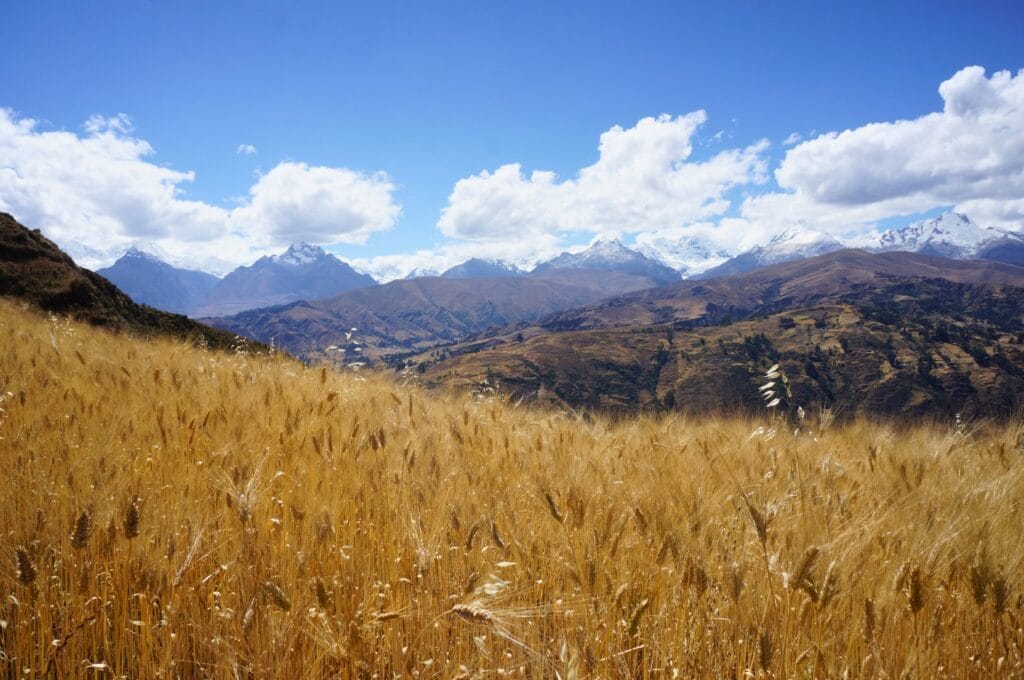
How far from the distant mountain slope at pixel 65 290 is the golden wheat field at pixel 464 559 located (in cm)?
1246

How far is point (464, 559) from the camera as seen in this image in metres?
1.89

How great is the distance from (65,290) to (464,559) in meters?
18.6

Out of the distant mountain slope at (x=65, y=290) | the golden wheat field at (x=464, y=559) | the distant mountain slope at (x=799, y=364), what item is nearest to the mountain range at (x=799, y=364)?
the distant mountain slope at (x=799, y=364)

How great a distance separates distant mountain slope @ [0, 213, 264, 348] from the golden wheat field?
12.5 metres

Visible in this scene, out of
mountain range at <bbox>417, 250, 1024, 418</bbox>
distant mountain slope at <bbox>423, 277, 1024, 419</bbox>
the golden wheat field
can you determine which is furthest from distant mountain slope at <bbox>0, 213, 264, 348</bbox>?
distant mountain slope at <bbox>423, 277, 1024, 419</bbox>

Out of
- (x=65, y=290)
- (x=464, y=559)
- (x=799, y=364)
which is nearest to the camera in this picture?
(x=464, y=559)

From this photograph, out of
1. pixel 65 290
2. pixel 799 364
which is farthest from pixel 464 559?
pixel 799 364

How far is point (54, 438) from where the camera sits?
2.44 m

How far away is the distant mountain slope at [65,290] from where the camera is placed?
46.4 ft

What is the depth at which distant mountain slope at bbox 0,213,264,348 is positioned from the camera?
14141 mm

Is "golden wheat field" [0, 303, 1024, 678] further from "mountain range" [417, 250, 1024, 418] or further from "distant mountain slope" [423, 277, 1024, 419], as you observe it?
"distant mountain slope" [423, 277, 1024, 419]

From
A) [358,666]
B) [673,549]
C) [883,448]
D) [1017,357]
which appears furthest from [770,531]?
[1017,357]

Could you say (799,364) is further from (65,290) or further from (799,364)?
(65,290)

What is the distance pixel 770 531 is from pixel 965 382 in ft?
589
